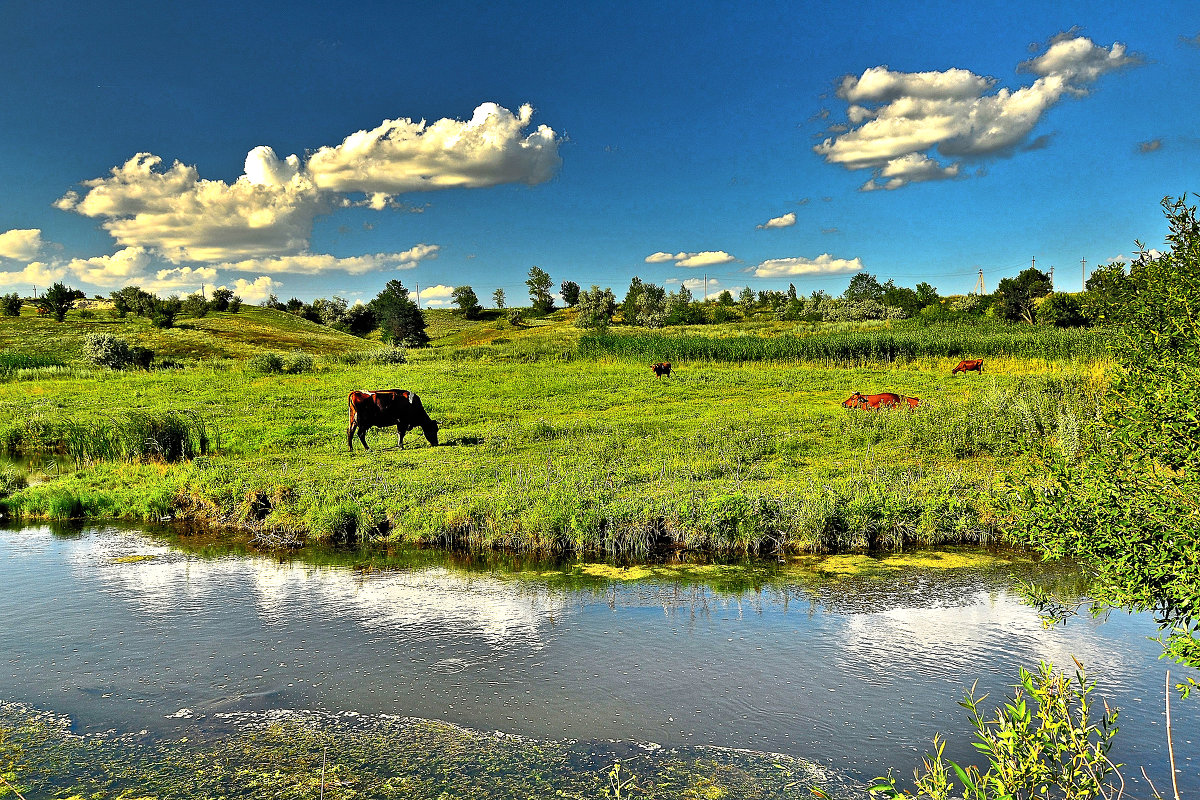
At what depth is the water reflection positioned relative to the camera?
7324 millimetres

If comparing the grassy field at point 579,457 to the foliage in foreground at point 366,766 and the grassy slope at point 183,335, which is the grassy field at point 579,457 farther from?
the grassy slope at point 183,335

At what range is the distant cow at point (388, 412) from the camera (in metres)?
20.8

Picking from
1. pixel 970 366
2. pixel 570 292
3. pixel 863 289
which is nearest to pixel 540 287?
pixel 570 292

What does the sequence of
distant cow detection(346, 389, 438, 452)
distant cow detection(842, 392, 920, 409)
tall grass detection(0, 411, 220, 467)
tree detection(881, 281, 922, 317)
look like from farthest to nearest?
tree detection(881, 281, 922, 317), distant cow detection(842, 392, 920, 409), distant cow detection(346, 389, 438, 452), tall grass detection(0, 411, 220, 467)

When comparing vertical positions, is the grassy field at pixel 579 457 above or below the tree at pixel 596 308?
below

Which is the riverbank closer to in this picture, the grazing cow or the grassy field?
the grassy field

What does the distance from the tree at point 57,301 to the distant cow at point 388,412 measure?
228 ft

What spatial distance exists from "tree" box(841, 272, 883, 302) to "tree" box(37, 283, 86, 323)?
8504 centimetres

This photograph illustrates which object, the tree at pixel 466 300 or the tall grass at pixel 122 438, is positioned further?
the tree at pixel 466 300

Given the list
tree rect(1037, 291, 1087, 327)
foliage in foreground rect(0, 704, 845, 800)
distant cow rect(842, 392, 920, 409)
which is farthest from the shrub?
tree rect(1037, 291, 1087, 327)

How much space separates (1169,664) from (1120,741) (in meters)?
2.02

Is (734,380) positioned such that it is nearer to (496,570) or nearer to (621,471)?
(621,471)

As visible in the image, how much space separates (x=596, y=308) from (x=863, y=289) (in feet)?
112

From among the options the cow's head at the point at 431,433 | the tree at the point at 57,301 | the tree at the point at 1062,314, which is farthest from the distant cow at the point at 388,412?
the tree at the point at 57,301
